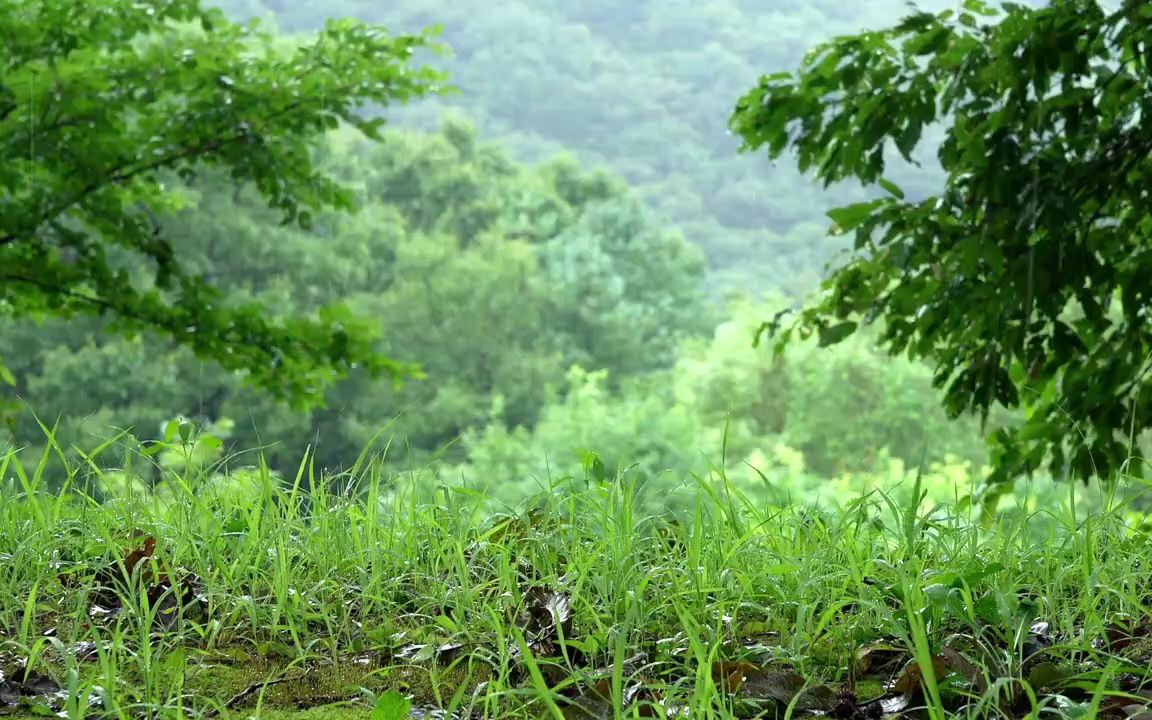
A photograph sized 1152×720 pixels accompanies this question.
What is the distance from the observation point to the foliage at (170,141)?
621 cm

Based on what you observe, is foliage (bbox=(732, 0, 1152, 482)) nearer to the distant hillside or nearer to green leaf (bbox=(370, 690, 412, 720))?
green leaf (bbox=(370, 690, 412, 720))

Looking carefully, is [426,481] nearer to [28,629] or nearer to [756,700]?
[28,629]

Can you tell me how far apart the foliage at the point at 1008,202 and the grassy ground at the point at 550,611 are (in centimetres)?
100

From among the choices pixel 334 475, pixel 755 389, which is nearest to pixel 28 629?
pixel 334 475

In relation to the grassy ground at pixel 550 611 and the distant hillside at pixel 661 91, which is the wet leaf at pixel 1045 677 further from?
the distant hillside at pixel 661 91

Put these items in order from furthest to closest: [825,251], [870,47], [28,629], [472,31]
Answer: [472,31]
[825,251]
[870,47]
[28,629]

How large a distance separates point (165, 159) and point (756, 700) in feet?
19.8

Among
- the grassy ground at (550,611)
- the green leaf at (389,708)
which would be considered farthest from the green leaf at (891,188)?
the green leaf at (389,708)

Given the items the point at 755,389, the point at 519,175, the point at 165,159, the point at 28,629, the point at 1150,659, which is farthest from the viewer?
the point at 519,175

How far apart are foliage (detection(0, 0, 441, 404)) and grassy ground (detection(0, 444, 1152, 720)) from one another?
4361 millimetres

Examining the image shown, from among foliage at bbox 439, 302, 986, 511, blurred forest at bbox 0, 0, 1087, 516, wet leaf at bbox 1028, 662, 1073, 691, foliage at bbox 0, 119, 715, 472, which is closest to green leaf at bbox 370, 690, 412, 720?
wet leaf at bbox 1028, 662, 1073, 691

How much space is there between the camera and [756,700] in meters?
1.44

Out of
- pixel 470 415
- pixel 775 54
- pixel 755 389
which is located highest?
pixel 775 54

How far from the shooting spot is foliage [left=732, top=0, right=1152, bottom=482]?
3051 mm
